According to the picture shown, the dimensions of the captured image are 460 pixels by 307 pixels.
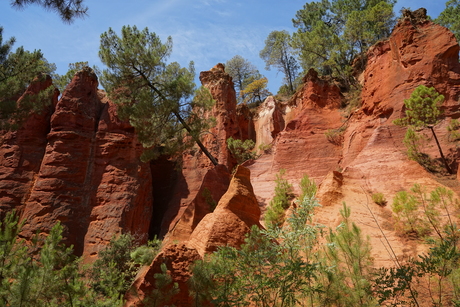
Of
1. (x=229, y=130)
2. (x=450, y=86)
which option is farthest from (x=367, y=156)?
(x=229, y=130)

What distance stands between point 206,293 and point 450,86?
16.7 m

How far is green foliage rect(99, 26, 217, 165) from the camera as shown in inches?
673

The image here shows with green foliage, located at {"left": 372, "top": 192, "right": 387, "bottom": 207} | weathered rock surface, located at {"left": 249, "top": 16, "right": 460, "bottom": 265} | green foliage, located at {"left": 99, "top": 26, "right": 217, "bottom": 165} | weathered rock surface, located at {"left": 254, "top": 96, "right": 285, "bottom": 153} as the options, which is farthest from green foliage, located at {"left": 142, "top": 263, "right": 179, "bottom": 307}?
weathered rock surface, located at {"left": 254, "top": 96, "right": 285, "bottom": 153}

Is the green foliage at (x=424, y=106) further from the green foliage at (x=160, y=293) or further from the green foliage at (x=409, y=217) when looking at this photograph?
the green foliage at (x=160, y=293)

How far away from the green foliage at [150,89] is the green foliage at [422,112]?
31.8ft

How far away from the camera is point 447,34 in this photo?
59.2ft

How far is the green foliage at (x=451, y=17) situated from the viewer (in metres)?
26.8

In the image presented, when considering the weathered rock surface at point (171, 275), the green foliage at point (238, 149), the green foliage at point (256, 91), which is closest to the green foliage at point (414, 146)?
the weathered rock surface at point (171, 275)

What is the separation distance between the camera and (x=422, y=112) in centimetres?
1505

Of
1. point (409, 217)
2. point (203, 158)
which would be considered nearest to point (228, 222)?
point (409, 217)

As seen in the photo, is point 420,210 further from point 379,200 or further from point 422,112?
point 422,112

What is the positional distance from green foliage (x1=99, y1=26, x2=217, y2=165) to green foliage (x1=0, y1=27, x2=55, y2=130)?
4.63 metres

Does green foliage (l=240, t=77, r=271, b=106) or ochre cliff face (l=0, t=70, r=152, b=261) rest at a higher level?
green foliage (l=240, t=77, r=271, b=106)

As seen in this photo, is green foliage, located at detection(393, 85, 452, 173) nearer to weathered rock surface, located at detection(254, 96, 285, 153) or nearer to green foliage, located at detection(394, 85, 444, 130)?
green foliage, located at detection(394, 85, 444, 130)
